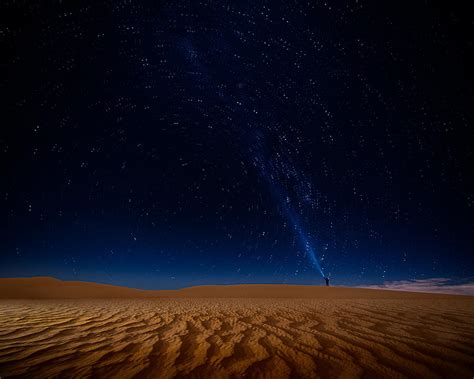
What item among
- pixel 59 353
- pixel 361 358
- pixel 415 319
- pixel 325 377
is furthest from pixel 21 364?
pixel 415 319

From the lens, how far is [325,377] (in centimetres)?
277

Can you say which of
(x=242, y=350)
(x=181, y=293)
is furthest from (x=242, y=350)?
(x=181, y=293)

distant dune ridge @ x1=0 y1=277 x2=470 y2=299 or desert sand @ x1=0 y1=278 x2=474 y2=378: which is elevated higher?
distant dune ridge @ x1=0 y1=277 x2=470 y2=299

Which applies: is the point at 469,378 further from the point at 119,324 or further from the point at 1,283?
the point at 1,283

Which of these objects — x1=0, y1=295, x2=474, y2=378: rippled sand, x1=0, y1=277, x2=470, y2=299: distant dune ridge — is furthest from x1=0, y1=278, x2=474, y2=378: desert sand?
x1=0, y1=277, x2=470, y2=299: distant dune ridge

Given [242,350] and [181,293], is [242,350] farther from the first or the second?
[181,293]

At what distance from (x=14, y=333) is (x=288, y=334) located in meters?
5.18

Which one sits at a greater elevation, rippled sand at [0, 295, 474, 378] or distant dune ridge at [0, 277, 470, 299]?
distant dune ridge at [0, 277, 470, 299]

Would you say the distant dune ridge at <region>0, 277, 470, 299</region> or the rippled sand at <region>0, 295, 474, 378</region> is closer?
the rippled sand at <region>0, 295, 474, 378</region>

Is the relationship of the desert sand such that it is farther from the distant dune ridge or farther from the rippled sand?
the distant dune ridge

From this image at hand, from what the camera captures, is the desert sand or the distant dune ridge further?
the distant dune ridge

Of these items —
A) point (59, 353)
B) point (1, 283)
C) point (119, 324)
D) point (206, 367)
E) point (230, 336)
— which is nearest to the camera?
point (206, 367)

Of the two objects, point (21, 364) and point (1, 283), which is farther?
point (1, 283)

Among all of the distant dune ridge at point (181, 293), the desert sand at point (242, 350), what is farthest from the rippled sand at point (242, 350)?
the distant dune ridge at point (181, 293)
